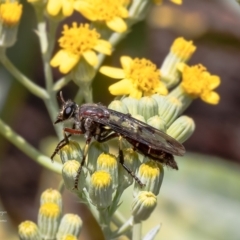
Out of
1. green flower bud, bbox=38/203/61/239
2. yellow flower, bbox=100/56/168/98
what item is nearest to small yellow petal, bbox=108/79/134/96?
yellow flower, bbox=100/56/168/98

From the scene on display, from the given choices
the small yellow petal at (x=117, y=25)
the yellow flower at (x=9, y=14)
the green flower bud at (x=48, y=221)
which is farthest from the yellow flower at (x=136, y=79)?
the green flower bud at (x=48, y=221)

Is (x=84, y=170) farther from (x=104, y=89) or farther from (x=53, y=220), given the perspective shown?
(x=104, y=89)

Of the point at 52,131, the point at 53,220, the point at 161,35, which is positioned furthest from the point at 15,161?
the point at 53,220

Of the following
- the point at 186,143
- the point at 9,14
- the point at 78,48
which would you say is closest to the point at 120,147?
the point at 78,48

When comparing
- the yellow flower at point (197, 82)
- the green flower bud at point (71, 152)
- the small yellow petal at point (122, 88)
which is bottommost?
the green flower bud at point (71, 152)

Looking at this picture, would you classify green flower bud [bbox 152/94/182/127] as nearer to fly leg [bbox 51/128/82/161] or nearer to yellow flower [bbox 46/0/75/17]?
fly leg [bbox 51/128/82/161]

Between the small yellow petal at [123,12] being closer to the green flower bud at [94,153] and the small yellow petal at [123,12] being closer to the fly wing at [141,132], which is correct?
the fly wing at [141,132]
